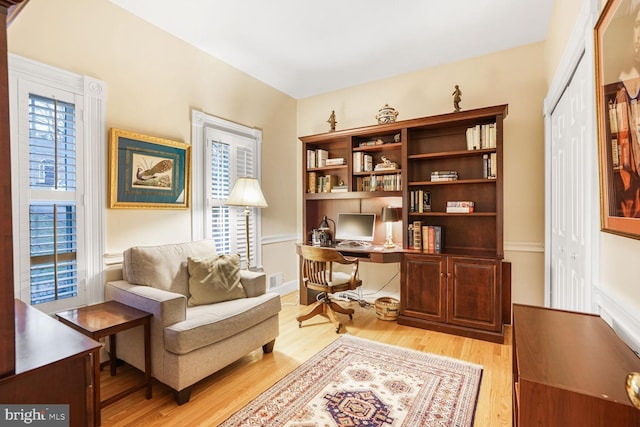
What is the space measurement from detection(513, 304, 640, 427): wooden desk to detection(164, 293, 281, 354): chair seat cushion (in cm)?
175

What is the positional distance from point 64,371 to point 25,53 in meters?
2.20

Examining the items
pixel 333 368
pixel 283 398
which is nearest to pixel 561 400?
pixel 283 398

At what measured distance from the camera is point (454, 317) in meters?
3.02

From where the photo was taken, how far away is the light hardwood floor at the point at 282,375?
1831 mm

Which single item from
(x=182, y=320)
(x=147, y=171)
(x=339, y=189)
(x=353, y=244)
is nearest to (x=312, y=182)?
(x=339, y=189)

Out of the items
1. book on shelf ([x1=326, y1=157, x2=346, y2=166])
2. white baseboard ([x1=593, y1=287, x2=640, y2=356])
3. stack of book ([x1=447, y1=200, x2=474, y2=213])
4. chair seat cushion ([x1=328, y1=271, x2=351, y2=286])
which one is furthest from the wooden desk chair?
white baseboard ([x1=593, y1=287, x2=640, y2=356])

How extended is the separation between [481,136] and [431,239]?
3.72ft

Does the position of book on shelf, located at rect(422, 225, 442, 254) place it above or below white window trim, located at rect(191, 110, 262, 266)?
below

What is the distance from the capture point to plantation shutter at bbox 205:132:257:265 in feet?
10.9

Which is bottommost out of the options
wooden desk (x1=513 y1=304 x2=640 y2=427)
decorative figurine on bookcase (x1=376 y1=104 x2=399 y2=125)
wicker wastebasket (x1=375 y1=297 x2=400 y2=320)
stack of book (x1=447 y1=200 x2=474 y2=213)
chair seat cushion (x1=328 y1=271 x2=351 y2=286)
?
→ wicker wastebasket (x1=375 y1=297 x2=400 y2=320)

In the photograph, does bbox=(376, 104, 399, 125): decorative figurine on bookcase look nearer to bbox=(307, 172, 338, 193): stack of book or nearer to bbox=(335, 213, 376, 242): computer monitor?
bbox=(307, 172, 338, 193): stack of book

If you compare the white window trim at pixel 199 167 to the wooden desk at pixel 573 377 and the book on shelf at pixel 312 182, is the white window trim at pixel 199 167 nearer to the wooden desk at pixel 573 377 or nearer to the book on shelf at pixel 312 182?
the book on shelf at pixel 312 182

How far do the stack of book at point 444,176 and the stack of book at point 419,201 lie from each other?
20cm

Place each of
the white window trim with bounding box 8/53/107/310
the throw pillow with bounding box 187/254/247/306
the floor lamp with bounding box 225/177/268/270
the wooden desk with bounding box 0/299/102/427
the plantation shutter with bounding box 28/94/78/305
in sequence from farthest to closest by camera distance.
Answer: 1. the floor lamp with bounding box 225/177/268/270
2. the throw pillow with bounding box 187/254/247/306
3. the white window trim with bounding box 8/53/107/310
4. the plantation shutter with bounding box 28/94/78/305
5. the wooden desk with bounding box 0/299/102/427
